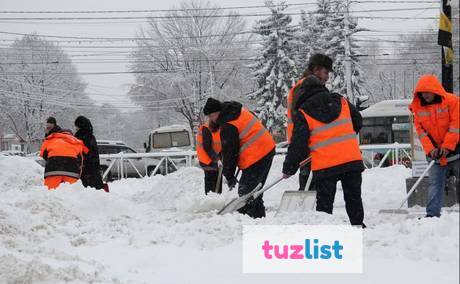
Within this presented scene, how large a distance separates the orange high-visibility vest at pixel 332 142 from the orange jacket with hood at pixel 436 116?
1064mm

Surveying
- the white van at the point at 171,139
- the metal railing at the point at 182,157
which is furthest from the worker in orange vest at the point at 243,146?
the white van at the point at 171,139

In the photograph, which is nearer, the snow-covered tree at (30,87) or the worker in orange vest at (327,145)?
the worker in orange vest at (327,145)

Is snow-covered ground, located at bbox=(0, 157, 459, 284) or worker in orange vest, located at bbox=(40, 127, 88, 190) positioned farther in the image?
worker in orange vest, located at bbox=(40, 127, 88, 190)

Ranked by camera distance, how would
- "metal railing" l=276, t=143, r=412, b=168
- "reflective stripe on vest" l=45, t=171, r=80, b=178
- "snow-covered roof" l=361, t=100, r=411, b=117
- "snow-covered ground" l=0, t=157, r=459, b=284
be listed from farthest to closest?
1. "snow-covered roof" l=361, t=100, r=411, b=117
2. "metal railing" l=276, t=143, r=412, b=168
3. "reflective stripe on vest" l=45, t=171, r=80, b=178
4. "snow-covered ground" l=0, t=157, r=459, b=284

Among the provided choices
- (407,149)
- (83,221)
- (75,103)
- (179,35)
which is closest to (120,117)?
(75,103)

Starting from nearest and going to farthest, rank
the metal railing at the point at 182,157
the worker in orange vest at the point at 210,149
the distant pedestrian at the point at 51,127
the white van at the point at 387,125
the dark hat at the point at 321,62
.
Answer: the dark hat at the point at 321,62
the worker in orange vest at the point at 210,149
the distant pedestrian at the point at 51,127
the metal railing at the point at 182,157
the white van at the point at 387,125

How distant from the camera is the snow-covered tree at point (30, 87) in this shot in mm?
46125

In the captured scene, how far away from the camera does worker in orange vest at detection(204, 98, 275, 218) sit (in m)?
6.58

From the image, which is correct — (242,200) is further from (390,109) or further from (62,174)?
(390,109)

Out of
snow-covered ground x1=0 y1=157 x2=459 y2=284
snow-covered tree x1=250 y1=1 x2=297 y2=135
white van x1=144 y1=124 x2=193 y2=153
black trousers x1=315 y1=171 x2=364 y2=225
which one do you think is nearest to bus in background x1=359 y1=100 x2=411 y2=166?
white van x1=144 y1=124 x2=193 y2=153

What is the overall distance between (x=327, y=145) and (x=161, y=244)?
160 centimetres

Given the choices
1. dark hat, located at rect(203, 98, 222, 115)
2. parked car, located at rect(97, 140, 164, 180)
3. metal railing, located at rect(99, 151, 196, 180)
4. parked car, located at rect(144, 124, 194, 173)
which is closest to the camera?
dark hat, located at rect(203, 98, 222, 115)

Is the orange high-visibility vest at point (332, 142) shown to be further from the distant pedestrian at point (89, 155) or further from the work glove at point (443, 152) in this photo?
the distant pedestrian at point (89, 155)

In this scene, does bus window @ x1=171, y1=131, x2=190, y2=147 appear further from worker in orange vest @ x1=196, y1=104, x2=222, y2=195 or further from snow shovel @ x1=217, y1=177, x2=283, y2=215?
snow shovel @ x1=217, y1=177, x2=283, y2=215
